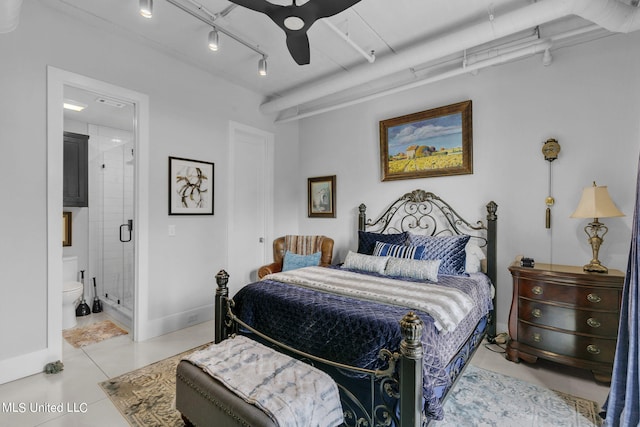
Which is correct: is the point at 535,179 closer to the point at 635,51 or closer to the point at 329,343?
the point at 635,51

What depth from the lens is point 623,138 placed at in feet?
8.56

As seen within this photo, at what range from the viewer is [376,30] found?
2.92 metres

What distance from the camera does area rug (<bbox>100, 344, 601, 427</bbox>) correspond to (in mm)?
1938

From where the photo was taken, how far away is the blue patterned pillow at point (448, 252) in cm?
297

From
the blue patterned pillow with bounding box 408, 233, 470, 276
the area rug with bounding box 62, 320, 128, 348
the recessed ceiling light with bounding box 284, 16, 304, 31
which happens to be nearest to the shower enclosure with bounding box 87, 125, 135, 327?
the area rug with bounding box 62, 320, 128, 348

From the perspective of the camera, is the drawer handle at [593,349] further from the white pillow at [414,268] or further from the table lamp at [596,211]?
the white pillow at [414,268]

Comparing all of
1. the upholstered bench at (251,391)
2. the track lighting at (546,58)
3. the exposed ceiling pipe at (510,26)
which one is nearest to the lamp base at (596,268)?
the exposed ceiling pipe at (510,26)

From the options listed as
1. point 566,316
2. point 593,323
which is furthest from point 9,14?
point 593,323

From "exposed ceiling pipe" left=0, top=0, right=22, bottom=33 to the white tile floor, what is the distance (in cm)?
265

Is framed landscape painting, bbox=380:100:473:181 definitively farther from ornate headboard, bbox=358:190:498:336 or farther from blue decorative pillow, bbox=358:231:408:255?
blue decorative pillow, bbox=358:231:408:255

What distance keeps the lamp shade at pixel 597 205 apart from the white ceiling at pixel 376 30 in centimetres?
120

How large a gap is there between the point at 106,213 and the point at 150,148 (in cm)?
203

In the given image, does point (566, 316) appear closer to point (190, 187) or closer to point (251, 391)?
point (251, 391)

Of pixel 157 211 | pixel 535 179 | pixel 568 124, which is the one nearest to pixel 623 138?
pixel 568 124
